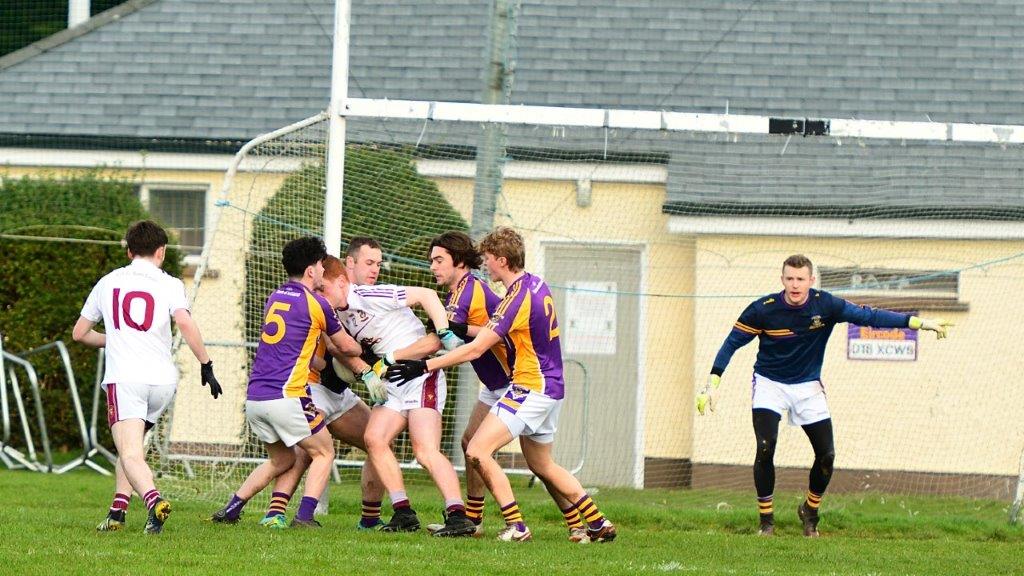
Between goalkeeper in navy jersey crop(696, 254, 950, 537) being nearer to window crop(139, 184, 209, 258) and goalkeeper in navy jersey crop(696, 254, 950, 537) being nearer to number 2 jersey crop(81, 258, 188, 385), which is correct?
number 2 jersey crop(81, 258, 188, 385)

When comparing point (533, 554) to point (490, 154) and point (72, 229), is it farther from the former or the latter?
point (72, 229)

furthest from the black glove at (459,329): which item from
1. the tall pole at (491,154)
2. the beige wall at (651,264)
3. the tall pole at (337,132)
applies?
the beige wall at (651,264)

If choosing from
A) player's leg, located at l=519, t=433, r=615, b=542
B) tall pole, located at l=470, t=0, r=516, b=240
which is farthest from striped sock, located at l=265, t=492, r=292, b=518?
tall pole, located at l=470, t=0, r=516, b=240

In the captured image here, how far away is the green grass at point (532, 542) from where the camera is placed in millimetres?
7371

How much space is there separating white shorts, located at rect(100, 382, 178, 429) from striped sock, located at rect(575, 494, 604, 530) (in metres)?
2.63

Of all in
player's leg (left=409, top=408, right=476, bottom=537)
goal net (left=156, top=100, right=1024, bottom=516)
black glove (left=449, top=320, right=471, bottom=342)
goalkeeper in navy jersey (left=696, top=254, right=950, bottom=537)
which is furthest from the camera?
goal net (left=156, top=100, right=1024, bottom=516)

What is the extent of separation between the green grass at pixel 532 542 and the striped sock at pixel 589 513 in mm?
185

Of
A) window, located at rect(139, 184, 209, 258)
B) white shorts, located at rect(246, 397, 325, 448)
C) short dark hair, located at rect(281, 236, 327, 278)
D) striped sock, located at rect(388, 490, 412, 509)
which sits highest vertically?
window, located at rect(139, 184, 209, 258)

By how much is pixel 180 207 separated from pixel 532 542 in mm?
9609

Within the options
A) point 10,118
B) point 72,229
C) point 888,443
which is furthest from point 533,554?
point 10,118

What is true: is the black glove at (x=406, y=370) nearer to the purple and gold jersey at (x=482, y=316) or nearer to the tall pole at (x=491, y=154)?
the purple and gold jersey at (x=482, y=316)

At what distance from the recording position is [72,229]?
15414mm

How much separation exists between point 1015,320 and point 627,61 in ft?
18.4

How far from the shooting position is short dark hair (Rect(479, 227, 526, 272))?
8.91m
